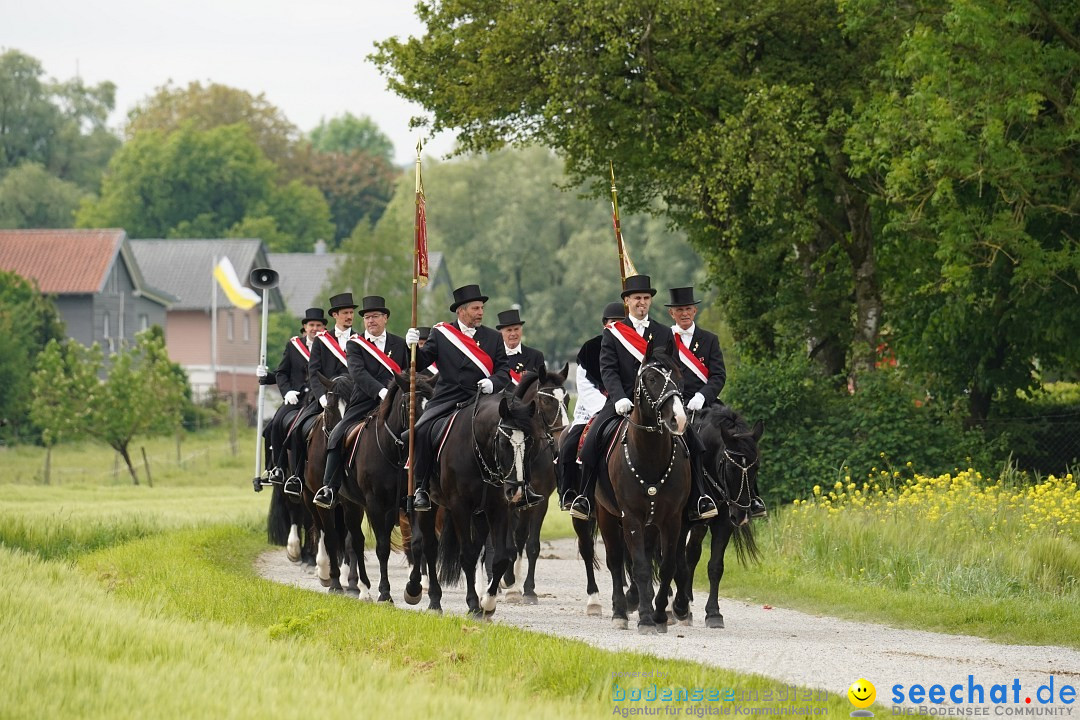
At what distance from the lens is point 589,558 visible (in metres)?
18.5

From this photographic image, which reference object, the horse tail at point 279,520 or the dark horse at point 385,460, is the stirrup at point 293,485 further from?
the horse tail at point 279,520

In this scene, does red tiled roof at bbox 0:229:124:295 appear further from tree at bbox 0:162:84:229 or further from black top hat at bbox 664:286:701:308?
black top hat at bbox 664:286:701:308

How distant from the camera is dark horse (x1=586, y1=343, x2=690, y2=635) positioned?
47.6 ft

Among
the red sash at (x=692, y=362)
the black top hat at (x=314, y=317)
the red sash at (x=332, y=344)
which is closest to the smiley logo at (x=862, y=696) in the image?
the red sash at (x=692, y=362)

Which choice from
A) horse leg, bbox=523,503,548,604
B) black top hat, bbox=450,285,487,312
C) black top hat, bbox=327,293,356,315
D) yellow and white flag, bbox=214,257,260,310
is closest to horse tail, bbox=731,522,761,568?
horse leg, bbox=523,503,548,604

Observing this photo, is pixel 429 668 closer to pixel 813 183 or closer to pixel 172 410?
pixel 813 183

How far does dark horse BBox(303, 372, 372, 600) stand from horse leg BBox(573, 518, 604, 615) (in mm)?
2481

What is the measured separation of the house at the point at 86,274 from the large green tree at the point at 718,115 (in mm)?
47339

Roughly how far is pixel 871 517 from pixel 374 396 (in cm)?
693

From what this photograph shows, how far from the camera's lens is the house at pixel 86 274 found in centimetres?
7612

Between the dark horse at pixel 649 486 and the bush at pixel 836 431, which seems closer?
the dark horse at pixel 649 486

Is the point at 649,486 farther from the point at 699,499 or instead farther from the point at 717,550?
the point at 717,550

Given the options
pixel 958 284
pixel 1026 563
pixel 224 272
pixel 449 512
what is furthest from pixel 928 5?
pixel 224 272

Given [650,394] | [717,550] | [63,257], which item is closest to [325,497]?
[717,550]
